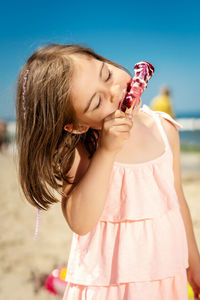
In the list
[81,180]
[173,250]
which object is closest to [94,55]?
[81,180]

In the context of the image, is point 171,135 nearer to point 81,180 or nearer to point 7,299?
point 81,180

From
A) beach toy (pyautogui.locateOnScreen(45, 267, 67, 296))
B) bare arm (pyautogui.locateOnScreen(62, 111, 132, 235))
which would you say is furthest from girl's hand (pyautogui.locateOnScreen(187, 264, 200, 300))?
beach toy (pyautogui.locateOnScreen(45, 267, 67, 296))

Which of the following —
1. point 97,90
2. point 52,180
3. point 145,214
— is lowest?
point 145,214

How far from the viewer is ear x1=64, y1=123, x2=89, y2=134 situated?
1395 millimetres

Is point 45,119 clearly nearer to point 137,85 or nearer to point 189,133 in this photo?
point 137,85

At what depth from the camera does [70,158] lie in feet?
4.62

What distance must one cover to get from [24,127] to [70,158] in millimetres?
232

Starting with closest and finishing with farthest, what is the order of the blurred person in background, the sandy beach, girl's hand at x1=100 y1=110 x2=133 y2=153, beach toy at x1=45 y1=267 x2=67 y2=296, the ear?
girl's hand at x1=100 y1=110 x2=133 y2=153 < the ear < beach toy at x1=45 y1=267 x2=67 y2=296 < the sandy beach < the blurred person in background

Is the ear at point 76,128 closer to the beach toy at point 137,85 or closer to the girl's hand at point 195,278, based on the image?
the beach toy at point 137,85

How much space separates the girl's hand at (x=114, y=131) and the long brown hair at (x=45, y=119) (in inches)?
6.7

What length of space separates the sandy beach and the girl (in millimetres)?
360

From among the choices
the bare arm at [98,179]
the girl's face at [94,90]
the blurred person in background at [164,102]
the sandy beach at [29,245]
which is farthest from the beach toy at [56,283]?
the blurred person in background at [164,102]

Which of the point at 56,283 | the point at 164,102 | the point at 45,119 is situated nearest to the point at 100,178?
the point at 45,119

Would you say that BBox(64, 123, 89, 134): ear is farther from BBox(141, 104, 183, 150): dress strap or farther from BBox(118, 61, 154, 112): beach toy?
BBox(141, 104, 183, 150): dress strap
